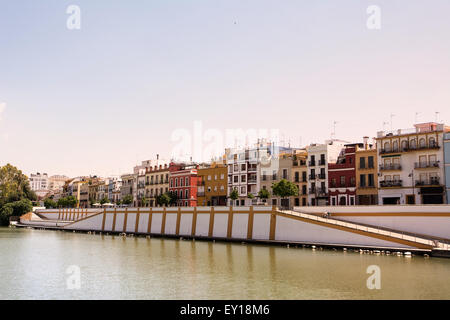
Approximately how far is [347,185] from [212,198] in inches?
1110

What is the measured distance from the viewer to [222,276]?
88.4ft

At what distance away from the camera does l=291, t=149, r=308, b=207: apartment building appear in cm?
6569

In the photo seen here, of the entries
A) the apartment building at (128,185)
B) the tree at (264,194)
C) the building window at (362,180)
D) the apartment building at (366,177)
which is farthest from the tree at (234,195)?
the apartment building at (128,185)

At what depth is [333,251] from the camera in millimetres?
40125

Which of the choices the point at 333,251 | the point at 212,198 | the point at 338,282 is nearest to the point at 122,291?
the point at 338,282

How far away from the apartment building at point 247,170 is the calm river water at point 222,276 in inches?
1341

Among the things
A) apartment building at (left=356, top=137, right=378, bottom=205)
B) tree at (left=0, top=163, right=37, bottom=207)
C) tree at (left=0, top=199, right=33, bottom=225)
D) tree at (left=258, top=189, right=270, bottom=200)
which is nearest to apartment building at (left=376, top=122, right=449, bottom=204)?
apartment building at (left=356, top=137, right=378, bottom=205)

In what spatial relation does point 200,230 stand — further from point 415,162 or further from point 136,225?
point 415,162

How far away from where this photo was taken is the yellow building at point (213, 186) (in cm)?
7881

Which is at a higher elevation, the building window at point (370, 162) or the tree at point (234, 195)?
the building window at point (370, 162)

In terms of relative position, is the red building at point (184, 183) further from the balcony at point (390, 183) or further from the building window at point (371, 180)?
the balcony at point (390, 183)

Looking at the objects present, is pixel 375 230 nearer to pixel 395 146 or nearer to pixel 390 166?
pixel 390 166

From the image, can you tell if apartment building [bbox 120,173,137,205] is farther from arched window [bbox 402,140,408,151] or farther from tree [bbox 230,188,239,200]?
arched window [bbox 402,140,408,151]

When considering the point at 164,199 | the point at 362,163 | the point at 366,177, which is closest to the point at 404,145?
the point at 362,163
